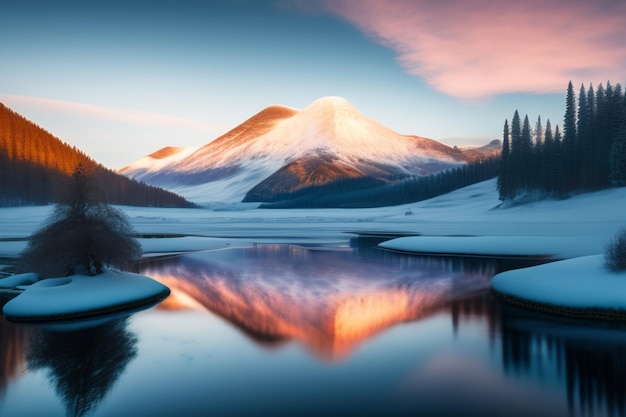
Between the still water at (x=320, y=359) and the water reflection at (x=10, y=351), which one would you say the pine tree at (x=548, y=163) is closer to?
the still water at (x=320, y=359)

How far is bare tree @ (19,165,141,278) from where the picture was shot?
27.4m

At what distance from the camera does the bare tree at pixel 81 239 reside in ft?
90.0

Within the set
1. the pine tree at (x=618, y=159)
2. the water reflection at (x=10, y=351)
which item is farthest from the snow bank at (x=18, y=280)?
the pine tree at (x=618, y=159)

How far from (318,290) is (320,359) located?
1291 centimetres

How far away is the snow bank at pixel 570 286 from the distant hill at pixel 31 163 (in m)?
129

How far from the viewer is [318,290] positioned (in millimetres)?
30359

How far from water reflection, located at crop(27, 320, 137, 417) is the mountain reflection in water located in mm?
5509

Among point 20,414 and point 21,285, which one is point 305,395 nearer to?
point 20,414

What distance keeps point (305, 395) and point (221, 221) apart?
118 meters

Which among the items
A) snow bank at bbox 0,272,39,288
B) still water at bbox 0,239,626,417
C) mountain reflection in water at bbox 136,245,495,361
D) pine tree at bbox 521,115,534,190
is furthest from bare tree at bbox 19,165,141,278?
pine tree at bbox 521,115,534,190

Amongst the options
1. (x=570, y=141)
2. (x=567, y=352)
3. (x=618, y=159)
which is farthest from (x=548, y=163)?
(x=567, y=352)

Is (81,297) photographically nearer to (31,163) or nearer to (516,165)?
(516,165)

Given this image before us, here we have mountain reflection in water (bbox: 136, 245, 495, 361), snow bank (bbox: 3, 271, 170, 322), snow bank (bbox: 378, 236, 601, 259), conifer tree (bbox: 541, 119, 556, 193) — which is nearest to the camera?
mountain reflection in water (bbox: 136, 245, 495, 361)

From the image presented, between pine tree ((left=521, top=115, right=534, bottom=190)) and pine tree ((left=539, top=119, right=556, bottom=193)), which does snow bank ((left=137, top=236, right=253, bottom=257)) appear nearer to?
pine tree ((left=539, top=119, right=556, bottom=193))
